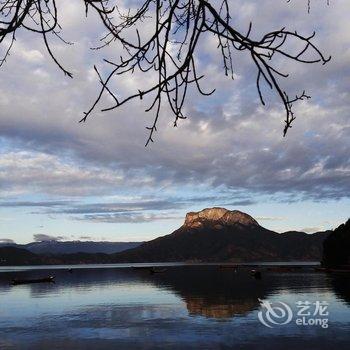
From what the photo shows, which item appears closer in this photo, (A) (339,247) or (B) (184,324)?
(B) (184,324)

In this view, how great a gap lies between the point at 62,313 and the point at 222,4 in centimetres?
6388

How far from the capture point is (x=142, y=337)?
41375mm

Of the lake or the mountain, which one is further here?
the mountain

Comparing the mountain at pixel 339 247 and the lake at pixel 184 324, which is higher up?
the mountain at pixel 339 247

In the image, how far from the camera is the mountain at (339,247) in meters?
Answer: 135

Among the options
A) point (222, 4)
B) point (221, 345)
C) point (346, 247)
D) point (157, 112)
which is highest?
point (346, 247)

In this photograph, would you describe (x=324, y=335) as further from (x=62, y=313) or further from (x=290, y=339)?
(x=62, y=313)

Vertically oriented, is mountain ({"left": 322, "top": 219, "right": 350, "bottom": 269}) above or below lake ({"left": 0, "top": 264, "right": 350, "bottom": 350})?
above

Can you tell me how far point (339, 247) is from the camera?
457 ft

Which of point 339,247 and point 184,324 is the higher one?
point 339,247

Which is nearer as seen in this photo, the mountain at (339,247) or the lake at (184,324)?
the lake at (184,324)

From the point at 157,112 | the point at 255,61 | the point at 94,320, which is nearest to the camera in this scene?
the point at 255,61

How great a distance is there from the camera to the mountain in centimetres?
13538


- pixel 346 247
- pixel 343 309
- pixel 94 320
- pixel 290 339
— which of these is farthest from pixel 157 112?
pixel 346 247
